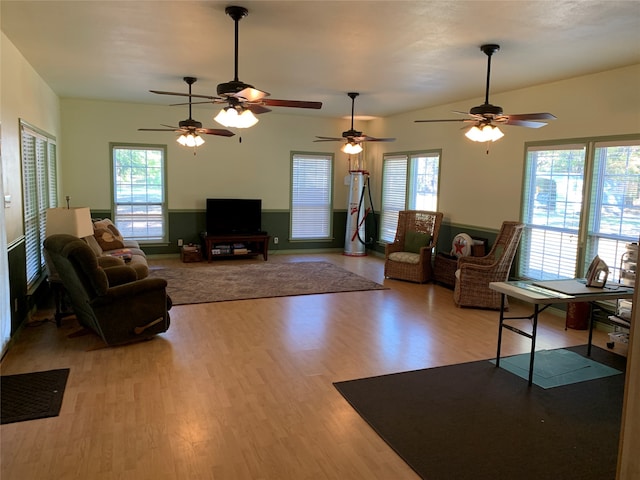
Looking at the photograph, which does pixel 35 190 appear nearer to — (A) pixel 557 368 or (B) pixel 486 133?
(B) pixel 486 133

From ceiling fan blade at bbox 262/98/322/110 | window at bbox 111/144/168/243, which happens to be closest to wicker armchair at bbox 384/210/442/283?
ceiling fan blade at bbox 262/98/322/110

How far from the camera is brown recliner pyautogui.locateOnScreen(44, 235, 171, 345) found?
13.2 ft

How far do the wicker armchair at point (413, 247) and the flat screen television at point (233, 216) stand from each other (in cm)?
283

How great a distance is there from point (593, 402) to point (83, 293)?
4226mm

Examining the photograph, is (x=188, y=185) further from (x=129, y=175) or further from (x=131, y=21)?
(x=131, y=21)

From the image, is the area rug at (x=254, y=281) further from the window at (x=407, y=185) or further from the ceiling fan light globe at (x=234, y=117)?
the ceiling fan light globe at (x=234, y=117)

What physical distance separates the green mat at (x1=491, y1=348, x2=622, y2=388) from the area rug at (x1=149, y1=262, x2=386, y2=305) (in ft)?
9.35

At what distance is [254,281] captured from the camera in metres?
7.06

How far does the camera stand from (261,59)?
16.3 feet

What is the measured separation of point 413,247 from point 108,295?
497cm

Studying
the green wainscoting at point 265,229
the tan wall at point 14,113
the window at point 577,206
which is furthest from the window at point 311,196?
the tan wall at point 14,113

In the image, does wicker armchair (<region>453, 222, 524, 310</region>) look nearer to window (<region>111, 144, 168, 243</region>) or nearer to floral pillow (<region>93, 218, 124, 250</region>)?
floral pillow (<region>93, 218, 124, 250</region>)

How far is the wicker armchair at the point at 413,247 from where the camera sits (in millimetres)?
7305

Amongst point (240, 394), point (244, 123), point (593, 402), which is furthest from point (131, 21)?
point (593, 402)
